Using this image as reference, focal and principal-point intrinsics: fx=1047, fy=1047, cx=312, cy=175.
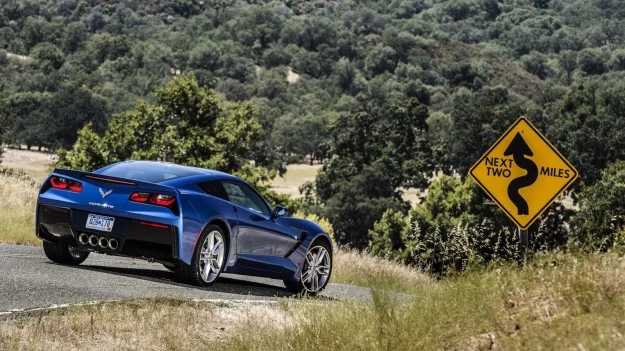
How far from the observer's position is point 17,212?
67.7 ft

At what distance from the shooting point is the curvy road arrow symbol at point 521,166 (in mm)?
14172

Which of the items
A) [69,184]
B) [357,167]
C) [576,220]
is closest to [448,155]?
[357,167]

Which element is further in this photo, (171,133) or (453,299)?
(171,133)

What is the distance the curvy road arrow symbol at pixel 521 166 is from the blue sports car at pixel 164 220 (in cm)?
332

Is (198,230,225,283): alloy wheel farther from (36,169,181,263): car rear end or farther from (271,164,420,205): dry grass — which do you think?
(271,164,420,205): dry grass

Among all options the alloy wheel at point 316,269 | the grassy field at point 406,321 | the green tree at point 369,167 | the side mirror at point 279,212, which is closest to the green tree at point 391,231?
the green tree at point 369,167

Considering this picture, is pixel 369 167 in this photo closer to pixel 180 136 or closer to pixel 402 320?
pixel 180 136

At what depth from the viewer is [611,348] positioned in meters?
5.43

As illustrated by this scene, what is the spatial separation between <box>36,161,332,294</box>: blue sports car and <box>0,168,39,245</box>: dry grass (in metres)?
4.52

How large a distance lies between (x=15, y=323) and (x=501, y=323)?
3884 millimetres

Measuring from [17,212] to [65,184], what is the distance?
9.22 metres

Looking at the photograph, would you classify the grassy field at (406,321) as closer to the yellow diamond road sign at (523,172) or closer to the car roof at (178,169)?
the car roof at (178,169)

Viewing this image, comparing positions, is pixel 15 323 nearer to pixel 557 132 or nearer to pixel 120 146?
pixel 120 146

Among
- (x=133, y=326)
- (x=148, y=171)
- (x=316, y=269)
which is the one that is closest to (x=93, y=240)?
(x=148, y=171)
